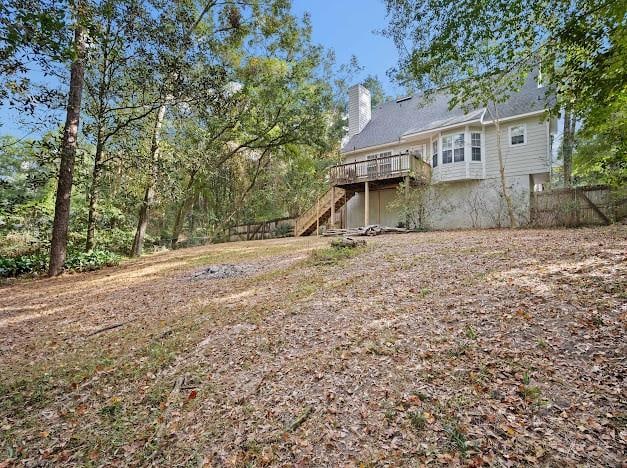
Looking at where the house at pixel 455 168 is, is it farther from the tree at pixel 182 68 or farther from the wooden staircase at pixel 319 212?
the tree at pixel 182 68

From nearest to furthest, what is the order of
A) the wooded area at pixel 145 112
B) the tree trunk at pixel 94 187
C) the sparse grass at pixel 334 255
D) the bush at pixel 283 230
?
the wooded area at pixel 145 112 < the sparse grass at pixel 334 255 < the tree trunk at pixel 94 187 < the bush at pixel 283 230

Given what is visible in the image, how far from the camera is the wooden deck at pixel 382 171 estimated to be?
13952 millimetres

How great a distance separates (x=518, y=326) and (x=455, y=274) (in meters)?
1.86

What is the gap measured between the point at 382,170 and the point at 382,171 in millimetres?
124

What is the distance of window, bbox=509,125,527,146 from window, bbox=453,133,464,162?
194 cm

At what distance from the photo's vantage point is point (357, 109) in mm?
19672

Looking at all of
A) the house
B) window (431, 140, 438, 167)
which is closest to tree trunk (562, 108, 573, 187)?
the house

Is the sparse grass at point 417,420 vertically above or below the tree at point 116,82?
below

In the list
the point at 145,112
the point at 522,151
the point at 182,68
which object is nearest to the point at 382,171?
the point at 522,151

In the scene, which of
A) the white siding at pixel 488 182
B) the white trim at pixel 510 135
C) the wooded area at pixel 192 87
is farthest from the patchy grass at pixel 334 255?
the white trim at pixel 510 135

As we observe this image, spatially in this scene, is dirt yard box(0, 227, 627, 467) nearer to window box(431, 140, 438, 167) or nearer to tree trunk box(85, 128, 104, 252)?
tree trunk box(85, 128, 104, 252)

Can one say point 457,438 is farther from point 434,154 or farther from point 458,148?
point 434,154

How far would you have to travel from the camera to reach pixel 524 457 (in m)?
1.87

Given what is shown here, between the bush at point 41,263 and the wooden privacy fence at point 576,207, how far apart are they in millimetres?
14523
